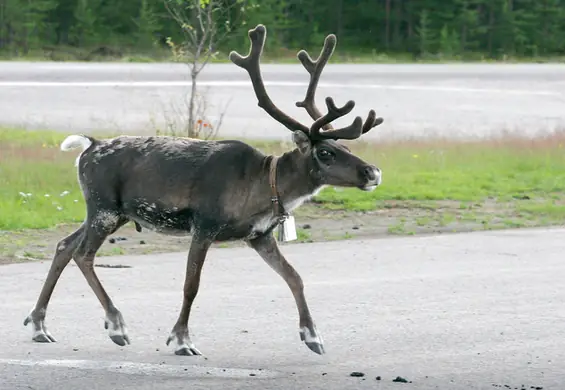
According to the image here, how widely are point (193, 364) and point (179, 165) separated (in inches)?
51.0

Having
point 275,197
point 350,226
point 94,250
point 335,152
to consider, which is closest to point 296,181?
point 275,197

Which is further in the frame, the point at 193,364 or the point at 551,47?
the point at 551,47

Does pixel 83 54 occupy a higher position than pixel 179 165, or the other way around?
pixel 179 165

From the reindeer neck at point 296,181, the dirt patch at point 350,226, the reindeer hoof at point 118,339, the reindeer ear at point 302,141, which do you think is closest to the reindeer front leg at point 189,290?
the reindeer hoof at point 118,339

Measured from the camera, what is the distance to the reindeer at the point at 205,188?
9164 millimetres

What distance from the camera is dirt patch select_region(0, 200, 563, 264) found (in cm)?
1384

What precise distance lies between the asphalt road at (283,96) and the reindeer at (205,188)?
13.0m

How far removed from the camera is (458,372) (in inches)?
349

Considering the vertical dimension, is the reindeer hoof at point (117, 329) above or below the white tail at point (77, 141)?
below

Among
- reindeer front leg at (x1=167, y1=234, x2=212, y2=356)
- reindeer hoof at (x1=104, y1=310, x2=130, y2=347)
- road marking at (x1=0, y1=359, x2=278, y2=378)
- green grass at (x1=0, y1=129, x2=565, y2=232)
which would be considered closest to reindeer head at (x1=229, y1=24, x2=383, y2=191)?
reindeer front leg at (x1=167, y1=234, x2=212, y2=356)

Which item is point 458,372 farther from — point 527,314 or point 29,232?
point 29,232

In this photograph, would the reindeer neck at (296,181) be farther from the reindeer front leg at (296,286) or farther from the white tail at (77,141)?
the white tail at (77,141)

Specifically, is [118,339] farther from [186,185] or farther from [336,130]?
[336,130]

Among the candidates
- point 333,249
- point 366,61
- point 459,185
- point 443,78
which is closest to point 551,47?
point 366,61
